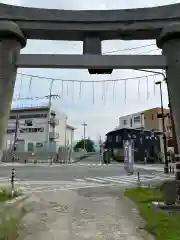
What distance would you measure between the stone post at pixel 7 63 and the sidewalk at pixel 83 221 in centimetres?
244

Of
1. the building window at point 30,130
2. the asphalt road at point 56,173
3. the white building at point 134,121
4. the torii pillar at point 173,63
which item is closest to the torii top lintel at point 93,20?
the torii pillar at point 173,63

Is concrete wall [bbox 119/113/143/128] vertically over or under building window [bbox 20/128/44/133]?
over

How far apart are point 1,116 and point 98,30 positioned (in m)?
3.59

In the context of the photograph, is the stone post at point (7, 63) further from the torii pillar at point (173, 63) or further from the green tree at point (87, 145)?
the green tree at point (87, 145)

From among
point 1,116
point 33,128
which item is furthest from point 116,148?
point 1,116

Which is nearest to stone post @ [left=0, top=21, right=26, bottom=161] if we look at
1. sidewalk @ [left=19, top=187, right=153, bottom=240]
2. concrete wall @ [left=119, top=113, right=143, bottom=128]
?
sidewalk @ [left=19, top=187, right=153, bottom=240]

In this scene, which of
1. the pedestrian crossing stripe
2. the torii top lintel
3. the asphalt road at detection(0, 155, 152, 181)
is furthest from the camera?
the asphalt road at detection(0, 155, 152, 181)

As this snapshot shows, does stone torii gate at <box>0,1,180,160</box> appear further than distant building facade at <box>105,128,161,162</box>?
No

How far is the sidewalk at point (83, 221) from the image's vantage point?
699 centimetres

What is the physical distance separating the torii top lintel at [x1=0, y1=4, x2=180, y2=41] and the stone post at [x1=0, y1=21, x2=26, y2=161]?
1.38 ft

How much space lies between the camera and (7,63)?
292 inches

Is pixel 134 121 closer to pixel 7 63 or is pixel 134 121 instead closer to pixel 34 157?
pixel 34 157

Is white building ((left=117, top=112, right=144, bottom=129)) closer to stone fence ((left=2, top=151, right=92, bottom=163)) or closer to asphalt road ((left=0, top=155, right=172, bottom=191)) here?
stone fence ((left=2, top=151, right=92, bottom=163))

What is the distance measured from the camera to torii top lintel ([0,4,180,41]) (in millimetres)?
7816
